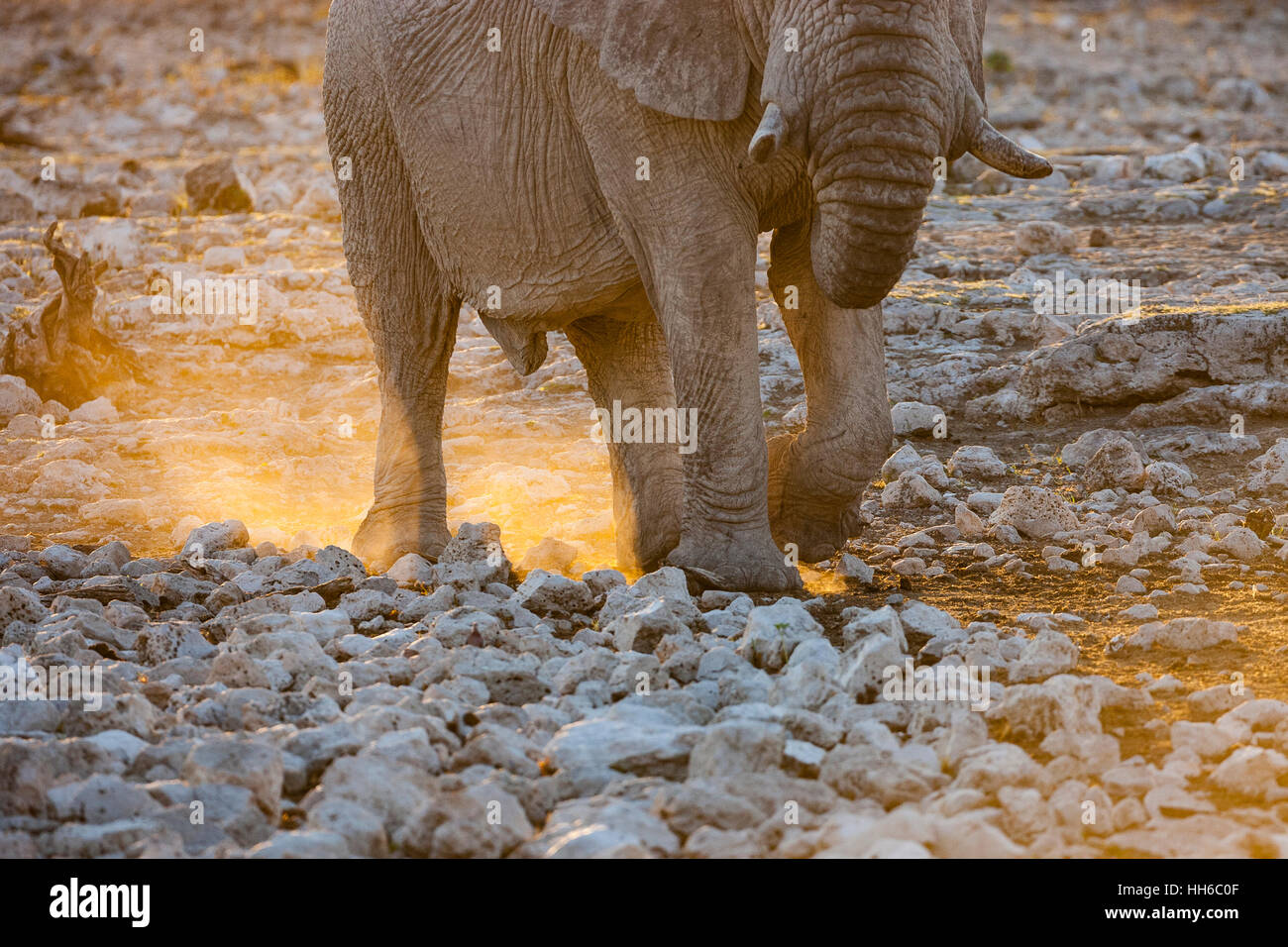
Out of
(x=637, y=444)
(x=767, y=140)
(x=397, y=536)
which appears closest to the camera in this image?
(x=767, y=140)

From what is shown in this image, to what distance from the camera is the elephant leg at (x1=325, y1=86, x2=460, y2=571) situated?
265 inches

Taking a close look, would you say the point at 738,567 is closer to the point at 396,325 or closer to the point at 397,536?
the point at 397,536

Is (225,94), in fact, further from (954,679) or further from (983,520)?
(954,679)

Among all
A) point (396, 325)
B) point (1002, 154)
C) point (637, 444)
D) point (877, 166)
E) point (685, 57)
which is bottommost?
point (637, 444)

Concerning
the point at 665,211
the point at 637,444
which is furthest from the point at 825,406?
the point at 637,444

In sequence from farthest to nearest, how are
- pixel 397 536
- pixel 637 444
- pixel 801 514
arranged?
pixel 397 536 < pixel 637 444 < pixel 801 514

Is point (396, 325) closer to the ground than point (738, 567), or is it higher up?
higher up

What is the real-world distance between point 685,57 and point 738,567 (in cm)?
160

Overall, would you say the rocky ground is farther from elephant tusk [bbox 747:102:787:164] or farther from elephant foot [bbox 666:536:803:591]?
elephant tusk [bbox 747:102:787:164]

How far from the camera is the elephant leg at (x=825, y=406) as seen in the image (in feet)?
18.7

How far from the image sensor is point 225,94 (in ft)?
69.9

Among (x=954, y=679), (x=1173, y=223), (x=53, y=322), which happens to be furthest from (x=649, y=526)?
(x=1173, y=223)

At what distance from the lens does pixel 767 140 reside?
475cm

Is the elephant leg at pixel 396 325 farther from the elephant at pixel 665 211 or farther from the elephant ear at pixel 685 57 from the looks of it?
the elephant ear at pixel 685 57
